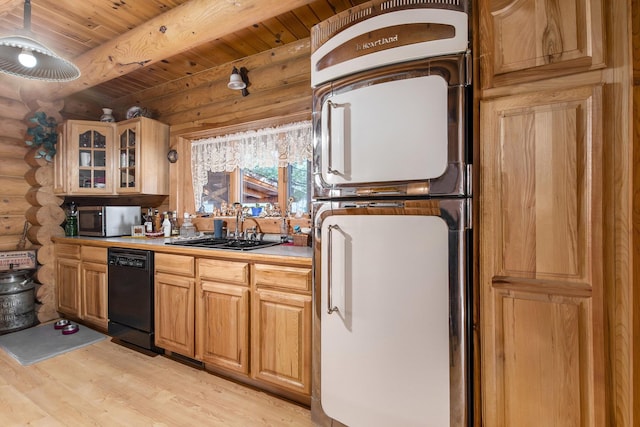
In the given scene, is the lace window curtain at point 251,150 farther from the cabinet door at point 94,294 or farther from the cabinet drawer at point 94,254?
the cabinet door at point 94,294

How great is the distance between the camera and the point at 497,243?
49.3 inches

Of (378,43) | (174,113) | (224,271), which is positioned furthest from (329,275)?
(174,113)

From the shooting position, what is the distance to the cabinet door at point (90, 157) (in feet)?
10.6

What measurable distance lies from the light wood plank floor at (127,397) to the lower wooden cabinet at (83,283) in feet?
1.70

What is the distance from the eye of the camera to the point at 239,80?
8.46 ft

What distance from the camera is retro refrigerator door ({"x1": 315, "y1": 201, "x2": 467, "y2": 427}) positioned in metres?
1.29

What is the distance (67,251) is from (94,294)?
682 mm

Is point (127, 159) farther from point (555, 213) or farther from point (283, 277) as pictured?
point (555, 213)

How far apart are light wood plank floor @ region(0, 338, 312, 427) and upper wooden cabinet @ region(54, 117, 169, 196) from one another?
166 centimetres

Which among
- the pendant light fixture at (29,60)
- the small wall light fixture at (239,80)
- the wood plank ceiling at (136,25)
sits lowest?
the pendant light fixture at (29,60)

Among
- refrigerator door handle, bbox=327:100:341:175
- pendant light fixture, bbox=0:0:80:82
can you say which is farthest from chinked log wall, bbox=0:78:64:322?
refrigerator door handle, bbox=327:100:341:175

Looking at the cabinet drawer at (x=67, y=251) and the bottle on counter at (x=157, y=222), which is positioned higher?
the bottle on counter at (x=157, y=222)

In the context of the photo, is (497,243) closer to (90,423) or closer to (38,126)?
(90,423)

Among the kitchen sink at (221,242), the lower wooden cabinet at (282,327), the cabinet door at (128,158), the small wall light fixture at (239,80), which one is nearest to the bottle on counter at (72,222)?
the cabinet door at (128,158)
